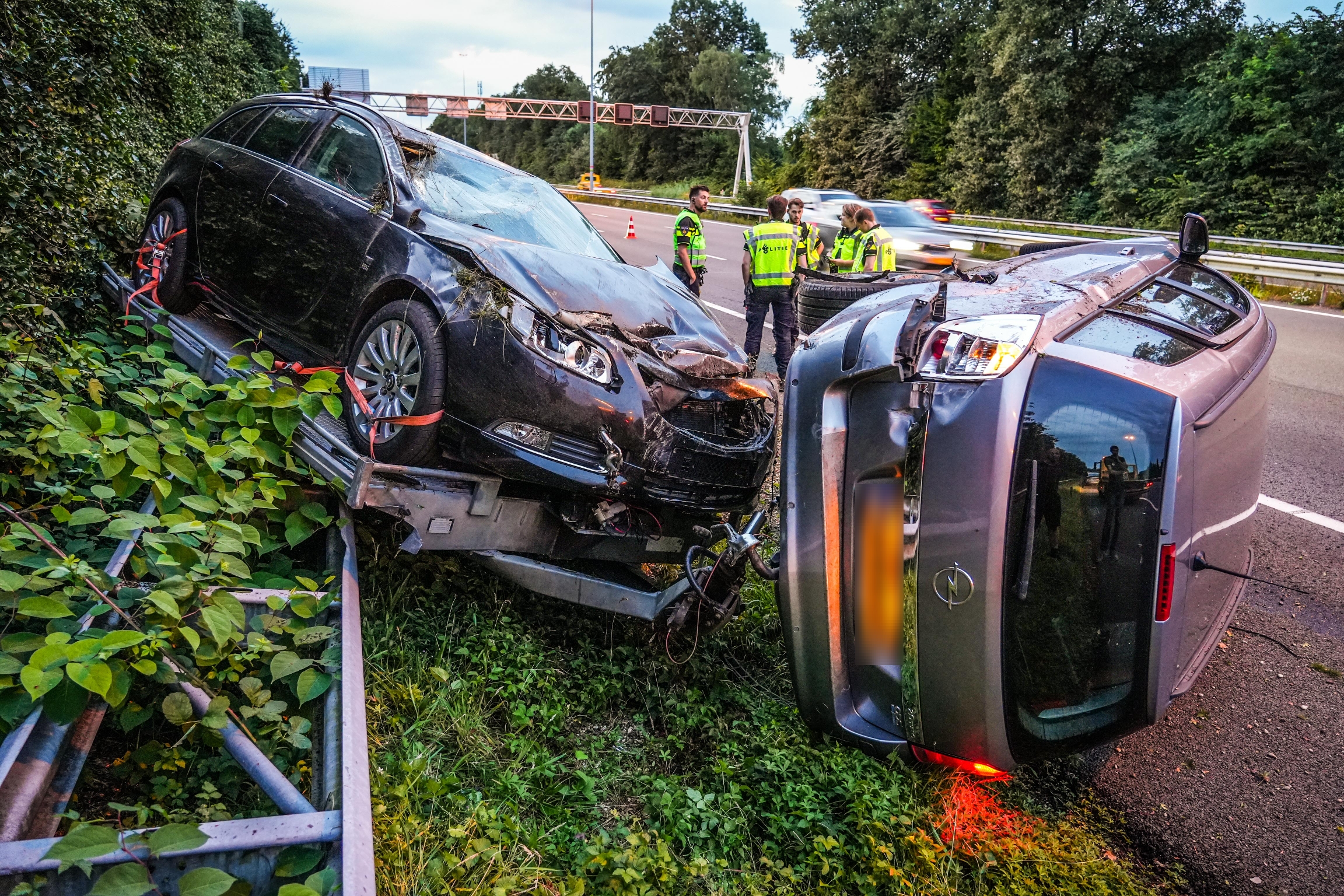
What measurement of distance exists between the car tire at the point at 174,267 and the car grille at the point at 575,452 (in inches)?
117

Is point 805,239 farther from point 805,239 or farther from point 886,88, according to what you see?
point 886,88

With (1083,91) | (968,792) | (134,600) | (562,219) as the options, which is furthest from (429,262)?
(1083,91)

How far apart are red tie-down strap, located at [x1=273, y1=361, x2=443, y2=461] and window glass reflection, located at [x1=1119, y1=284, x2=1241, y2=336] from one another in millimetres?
2563

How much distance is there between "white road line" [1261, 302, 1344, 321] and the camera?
1158cm

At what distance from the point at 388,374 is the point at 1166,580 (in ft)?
9.68

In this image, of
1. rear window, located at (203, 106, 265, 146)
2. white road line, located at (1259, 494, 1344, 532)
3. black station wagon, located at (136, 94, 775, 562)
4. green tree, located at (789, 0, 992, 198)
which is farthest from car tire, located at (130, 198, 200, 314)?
green tree, located at (789, 0, 992, 198)

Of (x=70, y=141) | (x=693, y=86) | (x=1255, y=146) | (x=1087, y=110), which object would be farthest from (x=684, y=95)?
(x=70, y=141)

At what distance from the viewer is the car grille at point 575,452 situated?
11.8 ft

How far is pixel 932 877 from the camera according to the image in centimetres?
277

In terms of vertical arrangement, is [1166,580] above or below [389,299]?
below

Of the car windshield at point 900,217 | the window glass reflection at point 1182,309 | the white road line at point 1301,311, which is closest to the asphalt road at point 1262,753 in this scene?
the window glass reflection at point 1182,309

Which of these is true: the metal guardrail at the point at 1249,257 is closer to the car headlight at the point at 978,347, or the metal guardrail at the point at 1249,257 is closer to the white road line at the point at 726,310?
the white road line at the point at 726,310

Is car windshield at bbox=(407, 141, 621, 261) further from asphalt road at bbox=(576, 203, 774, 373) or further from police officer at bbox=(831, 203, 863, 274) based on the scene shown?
police officer at bbox=(831, 203, 863, 274)

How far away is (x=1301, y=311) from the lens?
12.0 m
